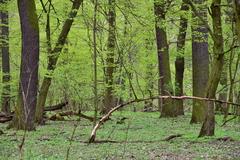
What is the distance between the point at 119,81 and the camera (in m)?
25.0

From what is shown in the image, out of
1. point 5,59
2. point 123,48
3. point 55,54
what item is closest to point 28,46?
point 55,54

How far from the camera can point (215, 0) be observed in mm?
7656

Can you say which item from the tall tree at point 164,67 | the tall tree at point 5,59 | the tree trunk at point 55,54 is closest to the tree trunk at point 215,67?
the tree trunk at point 55,54

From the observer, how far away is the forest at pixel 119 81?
768 centimetres

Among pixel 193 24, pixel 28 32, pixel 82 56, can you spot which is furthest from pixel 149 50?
pixel 28 32

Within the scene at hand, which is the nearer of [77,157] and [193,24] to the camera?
[77,157]

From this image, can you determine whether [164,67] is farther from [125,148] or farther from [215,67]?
[125,148]

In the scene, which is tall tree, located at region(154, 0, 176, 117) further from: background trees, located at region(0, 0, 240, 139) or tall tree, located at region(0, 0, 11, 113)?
tall tree, located at region(0, 0, 11, 113)

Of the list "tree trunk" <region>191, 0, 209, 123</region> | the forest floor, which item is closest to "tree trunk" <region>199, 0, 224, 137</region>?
the forest floor

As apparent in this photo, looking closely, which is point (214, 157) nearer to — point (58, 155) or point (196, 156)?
point (196, 156)

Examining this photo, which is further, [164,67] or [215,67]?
[164,67]

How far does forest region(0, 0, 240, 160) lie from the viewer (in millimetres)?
7684

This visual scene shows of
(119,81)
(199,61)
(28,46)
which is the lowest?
(119,81)

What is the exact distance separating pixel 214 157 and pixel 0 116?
9388 mm
